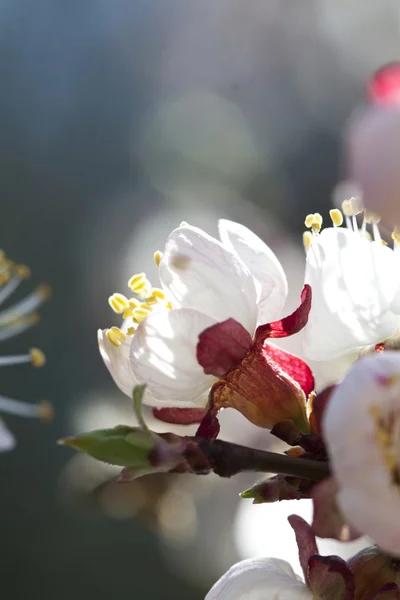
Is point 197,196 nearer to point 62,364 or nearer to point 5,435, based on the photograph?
point 62,364

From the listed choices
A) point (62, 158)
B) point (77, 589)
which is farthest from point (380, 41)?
point (77, 589)

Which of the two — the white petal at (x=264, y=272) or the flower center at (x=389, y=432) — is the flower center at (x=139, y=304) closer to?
the white petal at (x=264, y=272)

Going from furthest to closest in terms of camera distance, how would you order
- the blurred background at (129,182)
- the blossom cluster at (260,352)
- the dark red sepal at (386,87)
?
1. the blurred background at (129,182)
2. the blossom cluster at (260,352)
3. the dark red sepal at (386,87)

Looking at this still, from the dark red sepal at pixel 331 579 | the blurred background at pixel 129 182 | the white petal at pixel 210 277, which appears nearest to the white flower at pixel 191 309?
the white petal at pixel 210 277

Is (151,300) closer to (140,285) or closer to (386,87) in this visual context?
(140,285)

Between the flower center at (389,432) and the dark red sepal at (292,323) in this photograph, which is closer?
the flower center at (389,432)

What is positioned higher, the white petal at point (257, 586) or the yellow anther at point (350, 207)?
the yellow anther at point (350, 207)

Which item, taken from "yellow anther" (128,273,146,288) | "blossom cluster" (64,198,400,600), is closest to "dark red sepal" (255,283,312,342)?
"blossom cluster" (64,198,400,600)
